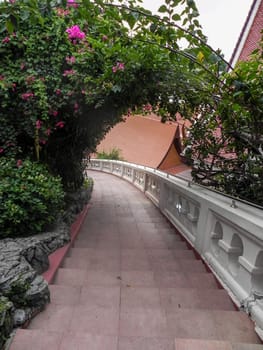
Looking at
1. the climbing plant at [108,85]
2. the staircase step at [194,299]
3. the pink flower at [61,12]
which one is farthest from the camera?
the pink flower at [61,12]

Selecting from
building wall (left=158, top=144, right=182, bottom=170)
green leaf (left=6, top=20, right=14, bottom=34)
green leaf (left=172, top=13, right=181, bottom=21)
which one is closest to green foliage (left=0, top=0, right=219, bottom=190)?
green leaf (left=172, top=13, right=181, bottom=21)

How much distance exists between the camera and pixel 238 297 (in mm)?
1535

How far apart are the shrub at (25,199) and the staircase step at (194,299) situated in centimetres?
141

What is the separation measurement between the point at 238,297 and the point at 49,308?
51.0 inches

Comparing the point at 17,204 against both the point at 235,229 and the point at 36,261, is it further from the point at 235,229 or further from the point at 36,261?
the point at 235,229

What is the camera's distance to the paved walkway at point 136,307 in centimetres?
116

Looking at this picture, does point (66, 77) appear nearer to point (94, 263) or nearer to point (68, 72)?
point (68, 72)

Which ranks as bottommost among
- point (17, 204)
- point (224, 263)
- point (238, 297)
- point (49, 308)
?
point (49, 308)

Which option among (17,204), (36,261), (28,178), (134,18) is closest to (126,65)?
(134,18)

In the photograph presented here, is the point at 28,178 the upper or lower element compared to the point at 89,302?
upper

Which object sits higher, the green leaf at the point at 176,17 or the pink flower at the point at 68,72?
the pink flower at the point at 68,72

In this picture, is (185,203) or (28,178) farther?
(185,203)

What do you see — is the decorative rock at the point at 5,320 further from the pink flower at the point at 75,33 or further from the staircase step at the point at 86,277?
the pink flower at the point at 75,33

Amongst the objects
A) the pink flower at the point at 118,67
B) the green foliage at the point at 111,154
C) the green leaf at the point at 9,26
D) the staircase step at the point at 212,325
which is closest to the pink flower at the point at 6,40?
the pink flower at the point at 118,67
